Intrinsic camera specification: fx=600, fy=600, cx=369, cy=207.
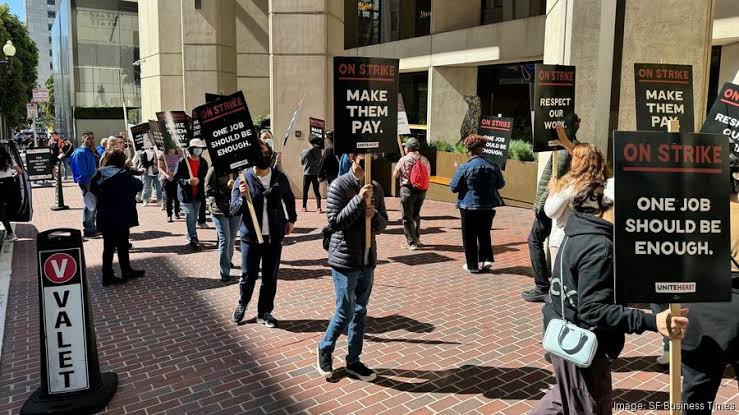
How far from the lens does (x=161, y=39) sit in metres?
25.3

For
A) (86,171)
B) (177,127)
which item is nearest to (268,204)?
(177,127)

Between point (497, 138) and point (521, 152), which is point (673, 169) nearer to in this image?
point (497, 138)

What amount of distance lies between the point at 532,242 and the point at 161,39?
2214cm

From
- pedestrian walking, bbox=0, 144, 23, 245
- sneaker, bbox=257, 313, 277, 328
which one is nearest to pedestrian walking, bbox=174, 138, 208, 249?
pedestrian walking, bbox=0, 144, 23, 245

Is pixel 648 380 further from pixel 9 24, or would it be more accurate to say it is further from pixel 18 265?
pixel 9 24

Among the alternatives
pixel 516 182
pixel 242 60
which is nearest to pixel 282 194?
pixel 516 182

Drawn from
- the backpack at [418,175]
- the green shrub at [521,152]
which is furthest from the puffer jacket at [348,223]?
the green shrub at [521,152]

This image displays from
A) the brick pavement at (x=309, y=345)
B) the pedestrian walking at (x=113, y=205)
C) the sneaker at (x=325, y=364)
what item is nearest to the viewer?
the brick pavement at (x=309, y=345)

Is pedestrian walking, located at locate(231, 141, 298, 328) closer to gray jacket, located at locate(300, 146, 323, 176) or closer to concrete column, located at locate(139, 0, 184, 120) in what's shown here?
gray jacket, located at locate(300, 146, 323, 176)

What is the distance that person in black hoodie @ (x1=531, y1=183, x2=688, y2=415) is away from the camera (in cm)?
317

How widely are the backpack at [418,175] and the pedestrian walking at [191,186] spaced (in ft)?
12.4

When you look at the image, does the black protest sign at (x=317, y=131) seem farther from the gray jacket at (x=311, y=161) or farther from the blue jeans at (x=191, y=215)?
the blue jeans at (x=191, y=215)

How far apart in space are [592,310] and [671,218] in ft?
2.08

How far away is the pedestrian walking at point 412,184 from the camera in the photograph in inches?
413
